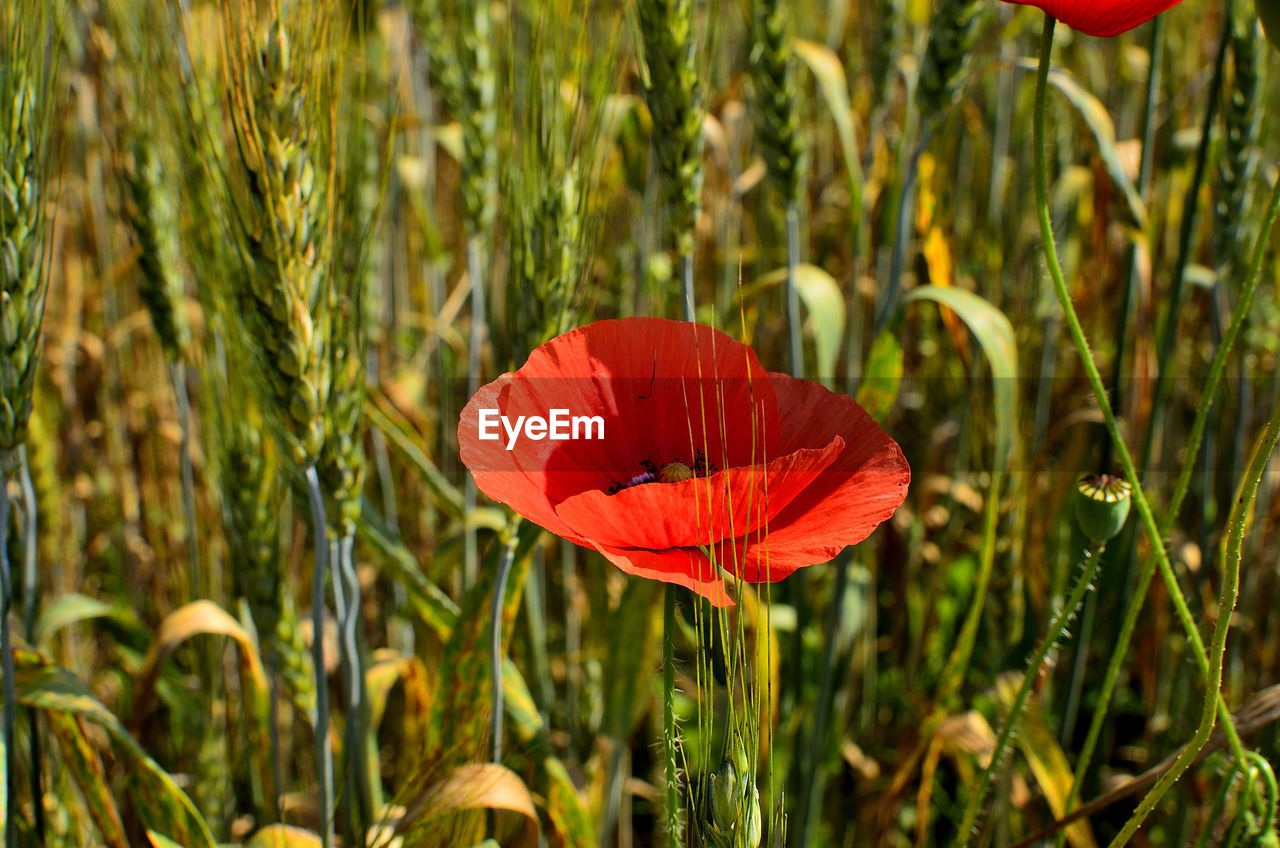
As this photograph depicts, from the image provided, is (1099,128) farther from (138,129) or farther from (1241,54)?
(138,129)

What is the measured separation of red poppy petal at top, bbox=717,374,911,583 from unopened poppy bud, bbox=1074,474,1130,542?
0.16m

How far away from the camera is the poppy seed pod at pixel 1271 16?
437mm

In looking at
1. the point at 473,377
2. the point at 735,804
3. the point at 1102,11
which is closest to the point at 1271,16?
the point at 1102,11

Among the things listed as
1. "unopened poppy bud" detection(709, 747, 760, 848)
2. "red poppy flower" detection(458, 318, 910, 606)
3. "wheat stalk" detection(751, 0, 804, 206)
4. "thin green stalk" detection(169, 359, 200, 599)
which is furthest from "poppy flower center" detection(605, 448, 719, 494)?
"thin green stalk" detection(169, 359, 200, 599)

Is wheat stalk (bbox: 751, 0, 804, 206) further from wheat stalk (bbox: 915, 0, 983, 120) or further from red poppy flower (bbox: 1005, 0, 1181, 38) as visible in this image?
red poppy flower (bbox: 1005, 0, 1181, 38)

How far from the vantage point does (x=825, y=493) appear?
479 millimetres

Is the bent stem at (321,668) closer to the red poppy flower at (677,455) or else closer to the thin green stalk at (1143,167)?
the red poppy flower at (677,455)

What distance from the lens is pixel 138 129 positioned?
980 millimetres

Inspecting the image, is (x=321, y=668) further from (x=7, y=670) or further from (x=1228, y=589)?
(x=1228, y=589)

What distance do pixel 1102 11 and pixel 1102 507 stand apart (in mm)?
268

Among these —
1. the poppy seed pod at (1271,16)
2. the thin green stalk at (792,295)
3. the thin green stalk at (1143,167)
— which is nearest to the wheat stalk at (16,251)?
the thin green stalk at (792,295)

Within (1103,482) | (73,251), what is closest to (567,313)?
(1103,482)

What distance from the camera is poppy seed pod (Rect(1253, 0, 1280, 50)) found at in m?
0.44

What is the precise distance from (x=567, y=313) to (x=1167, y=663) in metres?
1.08
